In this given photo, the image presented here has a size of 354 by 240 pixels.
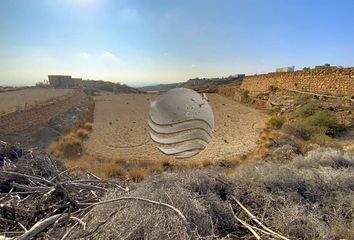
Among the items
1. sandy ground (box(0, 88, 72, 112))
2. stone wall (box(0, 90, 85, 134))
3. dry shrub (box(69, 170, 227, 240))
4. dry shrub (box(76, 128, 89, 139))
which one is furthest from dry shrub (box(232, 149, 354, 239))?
sandy ground (box(0, 88, 72, 112))

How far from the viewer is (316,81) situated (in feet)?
Result: 56.6

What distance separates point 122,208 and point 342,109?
42.0ft

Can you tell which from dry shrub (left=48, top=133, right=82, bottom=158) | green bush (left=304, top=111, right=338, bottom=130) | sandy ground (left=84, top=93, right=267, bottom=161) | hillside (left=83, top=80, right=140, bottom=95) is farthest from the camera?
hillside (left=83, top=80, right=140, bottom=95)

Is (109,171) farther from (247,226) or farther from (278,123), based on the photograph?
(278,123)

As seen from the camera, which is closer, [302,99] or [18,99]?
[302,99]

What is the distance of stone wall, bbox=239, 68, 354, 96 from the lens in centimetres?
1465

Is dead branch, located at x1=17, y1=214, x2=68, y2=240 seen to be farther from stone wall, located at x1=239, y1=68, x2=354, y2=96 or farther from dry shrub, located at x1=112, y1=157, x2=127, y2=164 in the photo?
stone wall, located at x1=239, y1=68, x2=354, y2=96

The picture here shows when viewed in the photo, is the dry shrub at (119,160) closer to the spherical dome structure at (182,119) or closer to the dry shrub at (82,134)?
the spherical dome structure at (182,119)

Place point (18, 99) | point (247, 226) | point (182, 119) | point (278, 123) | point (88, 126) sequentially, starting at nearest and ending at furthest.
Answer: point (247, 226), point (182, 119), point (278, 123), point (88, 126), point (18, 99)

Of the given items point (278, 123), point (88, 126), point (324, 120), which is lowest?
point (88, 126)

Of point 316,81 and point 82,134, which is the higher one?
point 316,81

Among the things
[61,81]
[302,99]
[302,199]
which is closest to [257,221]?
[302,199]

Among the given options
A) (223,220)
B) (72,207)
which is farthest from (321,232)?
(72,207)

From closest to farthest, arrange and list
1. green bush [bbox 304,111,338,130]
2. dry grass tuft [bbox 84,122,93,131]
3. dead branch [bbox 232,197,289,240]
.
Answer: dead branch [bbox 232,197,289,240] < green bush [bbox 304,111,338,130] < dry grass tuft [bbox 84,122,93,131]
